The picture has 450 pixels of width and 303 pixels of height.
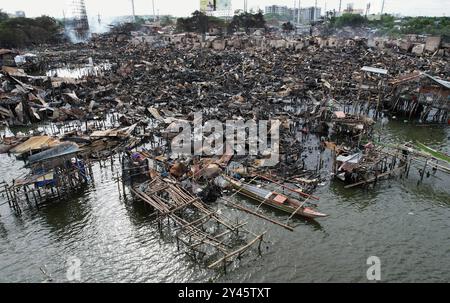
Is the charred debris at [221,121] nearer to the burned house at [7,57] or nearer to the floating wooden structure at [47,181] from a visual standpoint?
the floating wooden structure at [47,181]

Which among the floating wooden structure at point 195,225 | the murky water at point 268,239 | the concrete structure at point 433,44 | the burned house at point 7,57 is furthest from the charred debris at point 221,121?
the concrete structure at point 433,44

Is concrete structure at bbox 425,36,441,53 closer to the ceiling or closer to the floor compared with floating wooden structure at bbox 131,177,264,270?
closer to the ceiling

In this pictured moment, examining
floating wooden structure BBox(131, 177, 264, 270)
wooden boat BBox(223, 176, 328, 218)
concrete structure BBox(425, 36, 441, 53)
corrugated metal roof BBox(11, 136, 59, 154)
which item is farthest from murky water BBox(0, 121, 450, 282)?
concrete structure BBox(425, 36, 441, 53)

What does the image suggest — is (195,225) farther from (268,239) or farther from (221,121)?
(221,121)

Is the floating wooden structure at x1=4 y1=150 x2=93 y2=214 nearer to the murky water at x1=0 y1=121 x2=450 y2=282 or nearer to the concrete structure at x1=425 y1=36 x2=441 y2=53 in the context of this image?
the murky water at x1=0 y1=121 x2=450 y2=282
